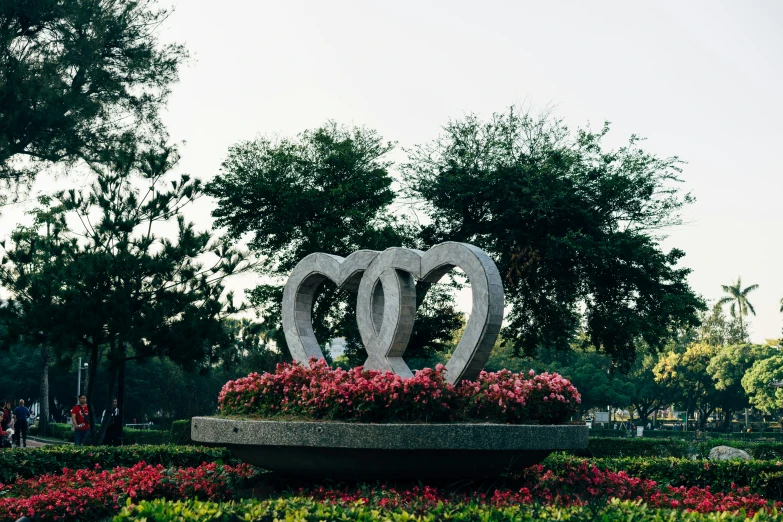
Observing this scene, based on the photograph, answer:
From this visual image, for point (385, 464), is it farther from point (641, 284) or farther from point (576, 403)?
point (641, 284)

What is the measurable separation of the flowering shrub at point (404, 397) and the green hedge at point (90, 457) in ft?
10.4

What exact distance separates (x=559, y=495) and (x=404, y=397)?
176 cm

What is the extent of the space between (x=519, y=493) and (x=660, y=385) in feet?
183

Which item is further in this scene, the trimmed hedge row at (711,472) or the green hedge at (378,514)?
the trimmed hedge row at (711,472)

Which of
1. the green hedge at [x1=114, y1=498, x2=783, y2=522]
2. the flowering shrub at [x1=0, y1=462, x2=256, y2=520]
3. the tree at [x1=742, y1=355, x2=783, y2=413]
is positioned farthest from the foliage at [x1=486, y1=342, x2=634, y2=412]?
the green hedge at [x1=114, y1=498, x2=783, y2=522]

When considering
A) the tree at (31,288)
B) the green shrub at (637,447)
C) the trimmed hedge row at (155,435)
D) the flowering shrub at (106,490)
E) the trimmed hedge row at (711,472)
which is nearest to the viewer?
the flowering shrub at (106,490)

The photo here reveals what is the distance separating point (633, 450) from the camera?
24000 mm

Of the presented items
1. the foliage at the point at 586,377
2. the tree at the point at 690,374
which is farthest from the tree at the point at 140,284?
the tree at the point at 690,374

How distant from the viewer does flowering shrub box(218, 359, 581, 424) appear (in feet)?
27.5

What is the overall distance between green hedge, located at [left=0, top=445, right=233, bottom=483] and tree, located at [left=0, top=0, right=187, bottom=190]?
35.1 ft

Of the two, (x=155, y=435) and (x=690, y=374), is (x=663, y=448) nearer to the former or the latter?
(x=155, y=435)

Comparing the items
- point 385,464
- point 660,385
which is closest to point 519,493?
point 385,464

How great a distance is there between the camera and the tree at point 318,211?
26594mm

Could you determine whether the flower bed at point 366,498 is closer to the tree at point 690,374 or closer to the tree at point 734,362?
the tree at point 734,362
